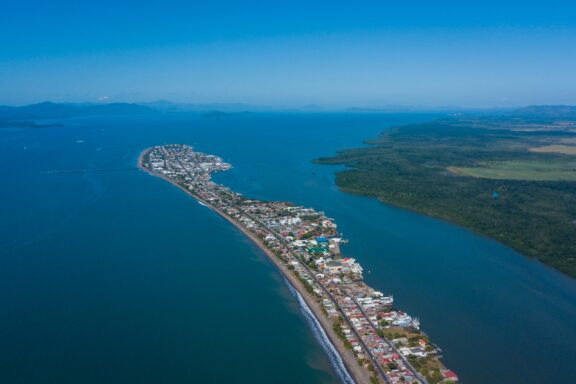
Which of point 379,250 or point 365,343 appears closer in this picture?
point 365,343

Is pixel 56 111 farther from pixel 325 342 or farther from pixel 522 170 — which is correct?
pixel 325 342

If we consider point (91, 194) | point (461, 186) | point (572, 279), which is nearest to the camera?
point (572, 279)

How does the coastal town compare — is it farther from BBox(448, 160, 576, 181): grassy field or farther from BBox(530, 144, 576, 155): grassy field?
BBox(530, 144, 576, 155): grassy field

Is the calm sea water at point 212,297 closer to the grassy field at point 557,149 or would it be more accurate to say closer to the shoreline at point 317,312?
the shoreline at point 317,312

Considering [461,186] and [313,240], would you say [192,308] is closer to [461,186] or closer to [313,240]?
[313,240]

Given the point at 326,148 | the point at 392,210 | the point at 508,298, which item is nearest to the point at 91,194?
the point at 392,210

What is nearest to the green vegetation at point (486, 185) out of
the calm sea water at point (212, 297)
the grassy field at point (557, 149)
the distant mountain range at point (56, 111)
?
the grassy field at point (557, 149)

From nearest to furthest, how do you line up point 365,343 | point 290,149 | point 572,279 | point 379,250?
point 365,343
point 572,279
point 379,250
point 290,149

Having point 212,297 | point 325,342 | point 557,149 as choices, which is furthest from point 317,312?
point 557,149
